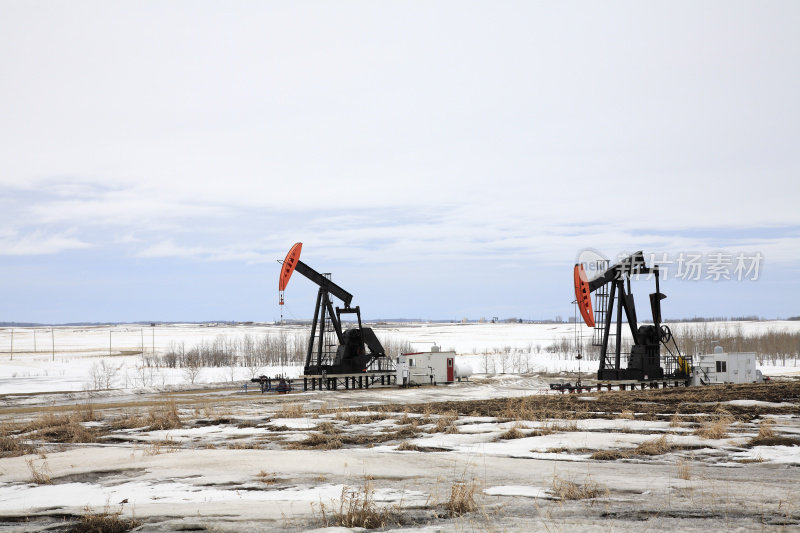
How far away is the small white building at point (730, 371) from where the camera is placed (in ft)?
124

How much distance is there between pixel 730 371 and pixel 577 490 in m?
32.9

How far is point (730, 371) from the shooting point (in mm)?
38000

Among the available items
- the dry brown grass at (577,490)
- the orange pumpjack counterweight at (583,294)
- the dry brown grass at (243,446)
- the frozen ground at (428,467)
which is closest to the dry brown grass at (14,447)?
the frozen ground at (428,467)

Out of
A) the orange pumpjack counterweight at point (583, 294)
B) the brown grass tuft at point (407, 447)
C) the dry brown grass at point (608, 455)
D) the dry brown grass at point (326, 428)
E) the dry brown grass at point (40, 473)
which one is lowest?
the dry brown grass at point (326, 428)

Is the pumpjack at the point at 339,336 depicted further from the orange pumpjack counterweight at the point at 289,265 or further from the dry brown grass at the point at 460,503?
the dry brown grass at the point at 460,503

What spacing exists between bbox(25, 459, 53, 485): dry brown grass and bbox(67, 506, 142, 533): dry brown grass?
3.35 metres

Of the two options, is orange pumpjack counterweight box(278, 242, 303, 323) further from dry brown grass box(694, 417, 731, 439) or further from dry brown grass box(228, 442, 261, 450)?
dry brown grass box(694, 417, 731, 439)

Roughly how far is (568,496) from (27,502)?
722 cm

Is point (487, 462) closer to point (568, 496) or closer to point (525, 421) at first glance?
point (568, 496)

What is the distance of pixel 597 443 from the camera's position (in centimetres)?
1397

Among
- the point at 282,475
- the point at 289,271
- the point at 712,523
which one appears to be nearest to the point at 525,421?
the point at 282,475

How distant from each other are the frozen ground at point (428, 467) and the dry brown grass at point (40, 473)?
3cm

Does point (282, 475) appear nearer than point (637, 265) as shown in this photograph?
Yes

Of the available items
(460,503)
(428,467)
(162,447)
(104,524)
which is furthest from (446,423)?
(104,524)
